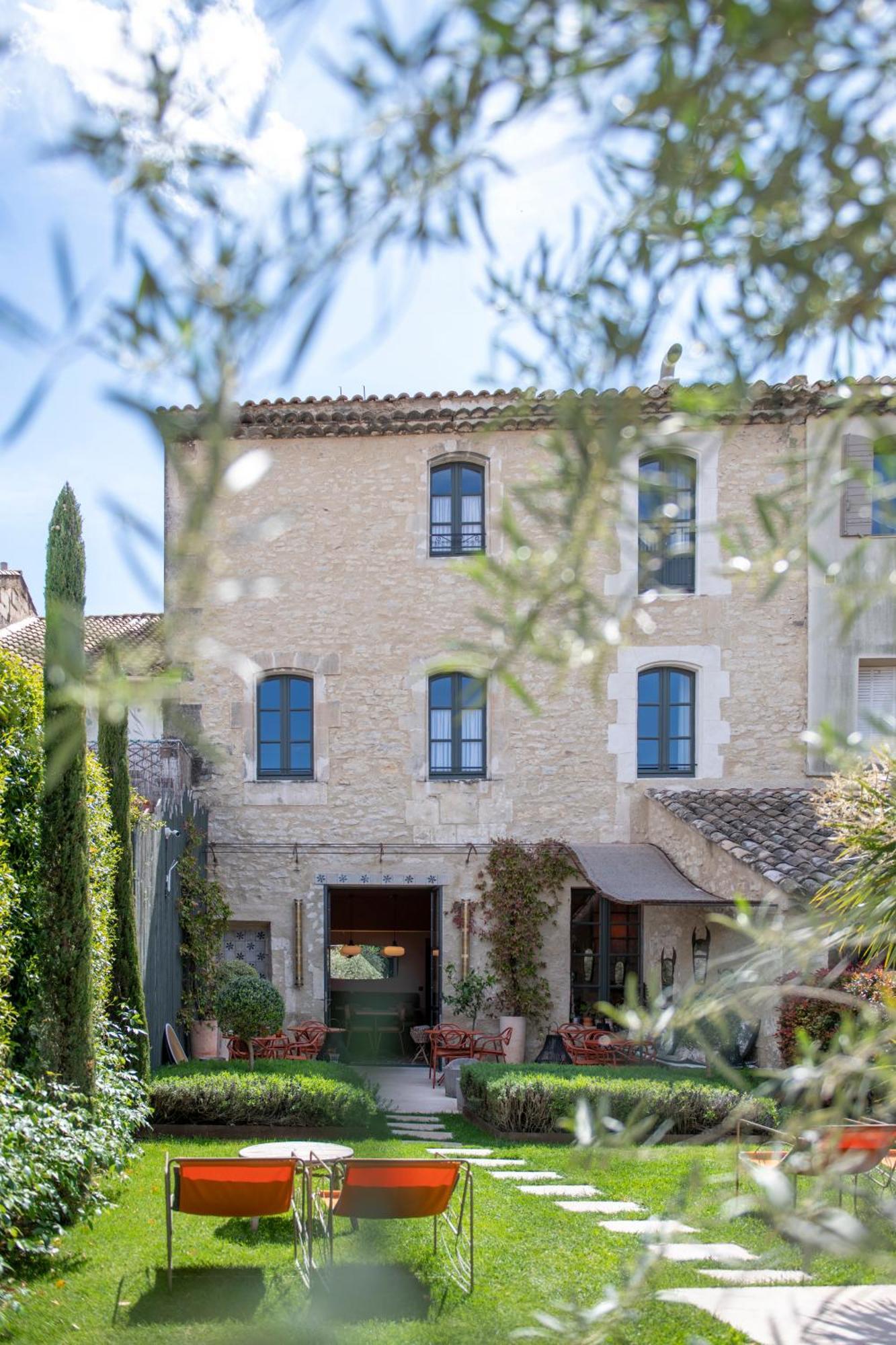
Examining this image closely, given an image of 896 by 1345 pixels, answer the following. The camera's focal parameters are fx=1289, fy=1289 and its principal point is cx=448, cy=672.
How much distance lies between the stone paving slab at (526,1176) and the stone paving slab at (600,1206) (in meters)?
0.66

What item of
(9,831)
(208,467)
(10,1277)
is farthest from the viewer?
(9,831)

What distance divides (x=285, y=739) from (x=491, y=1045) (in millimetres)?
4277

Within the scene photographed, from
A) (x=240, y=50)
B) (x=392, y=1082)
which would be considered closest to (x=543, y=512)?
(x=240, y=50)

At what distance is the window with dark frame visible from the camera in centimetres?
1484

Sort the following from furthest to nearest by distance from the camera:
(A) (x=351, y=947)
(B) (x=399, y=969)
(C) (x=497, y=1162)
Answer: (B) (x=399, y=969)
(A) (x=351, y=947)
(C) (x=497, y=1162)

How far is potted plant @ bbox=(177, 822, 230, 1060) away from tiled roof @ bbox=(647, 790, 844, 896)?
5.17 metres

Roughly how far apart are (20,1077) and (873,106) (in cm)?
707

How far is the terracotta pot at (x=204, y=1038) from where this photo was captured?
45.1ft

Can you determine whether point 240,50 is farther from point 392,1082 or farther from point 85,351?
point 392,1082

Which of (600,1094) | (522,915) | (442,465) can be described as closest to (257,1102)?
(600,1094)

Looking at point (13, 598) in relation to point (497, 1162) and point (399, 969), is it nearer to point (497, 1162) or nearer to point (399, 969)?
point (399, 969)

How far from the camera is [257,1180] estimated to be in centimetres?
684

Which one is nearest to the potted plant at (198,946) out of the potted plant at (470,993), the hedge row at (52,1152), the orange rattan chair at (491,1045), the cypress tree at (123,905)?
the potted plant at (470,993)

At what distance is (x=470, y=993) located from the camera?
14656 millimetres
